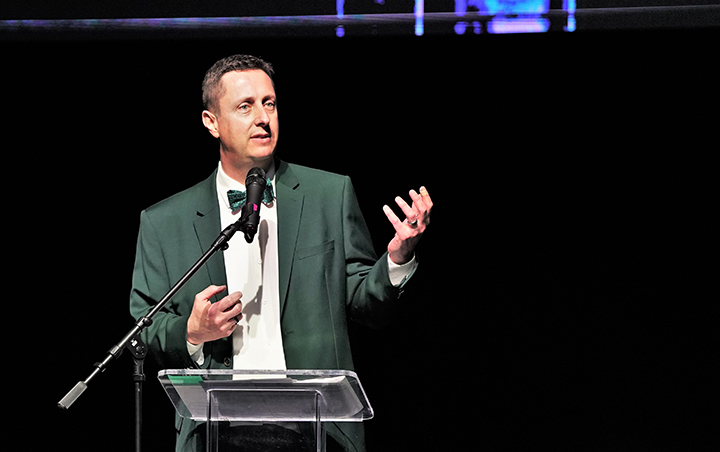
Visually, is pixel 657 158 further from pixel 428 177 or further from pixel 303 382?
pixel 303 382

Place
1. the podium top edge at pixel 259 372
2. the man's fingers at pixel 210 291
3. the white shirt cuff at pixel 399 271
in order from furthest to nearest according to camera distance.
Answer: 1. the white shirt cuff at pixel 399 271
2. the man's fingers at pixel 210 291
3. the podium top edge at pixel 259 372

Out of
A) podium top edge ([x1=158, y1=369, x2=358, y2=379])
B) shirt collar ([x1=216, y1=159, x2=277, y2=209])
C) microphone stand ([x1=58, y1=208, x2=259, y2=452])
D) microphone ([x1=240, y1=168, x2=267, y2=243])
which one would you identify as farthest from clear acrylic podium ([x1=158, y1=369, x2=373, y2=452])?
shirt collar ([x1=216, y1=159, x2=277, y2=209])

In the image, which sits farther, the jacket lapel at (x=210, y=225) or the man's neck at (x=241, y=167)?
the man's neck at (x=241, y=167)

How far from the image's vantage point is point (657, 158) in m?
3.97

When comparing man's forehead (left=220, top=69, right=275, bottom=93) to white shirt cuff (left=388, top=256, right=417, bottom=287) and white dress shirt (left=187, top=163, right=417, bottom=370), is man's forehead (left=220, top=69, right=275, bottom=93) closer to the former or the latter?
white dress shirt (left=187, top=163, right=417, bottom=370)

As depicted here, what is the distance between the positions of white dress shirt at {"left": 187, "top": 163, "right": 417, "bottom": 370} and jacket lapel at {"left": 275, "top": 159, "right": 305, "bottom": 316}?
0.11 feet

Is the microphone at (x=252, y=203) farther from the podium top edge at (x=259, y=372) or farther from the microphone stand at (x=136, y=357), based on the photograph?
the podium top edge at (x=259, y=372)

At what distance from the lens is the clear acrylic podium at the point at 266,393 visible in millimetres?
2227

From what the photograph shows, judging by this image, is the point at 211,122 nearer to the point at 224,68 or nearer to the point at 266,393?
the point at 224,68

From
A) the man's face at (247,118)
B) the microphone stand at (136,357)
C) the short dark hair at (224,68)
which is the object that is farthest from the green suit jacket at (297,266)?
the microphone stand at (136,357)

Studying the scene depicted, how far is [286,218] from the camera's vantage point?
3.21 metres

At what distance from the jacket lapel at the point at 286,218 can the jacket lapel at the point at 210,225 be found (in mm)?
199

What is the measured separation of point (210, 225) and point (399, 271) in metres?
0.74

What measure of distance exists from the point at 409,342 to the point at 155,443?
122cm
